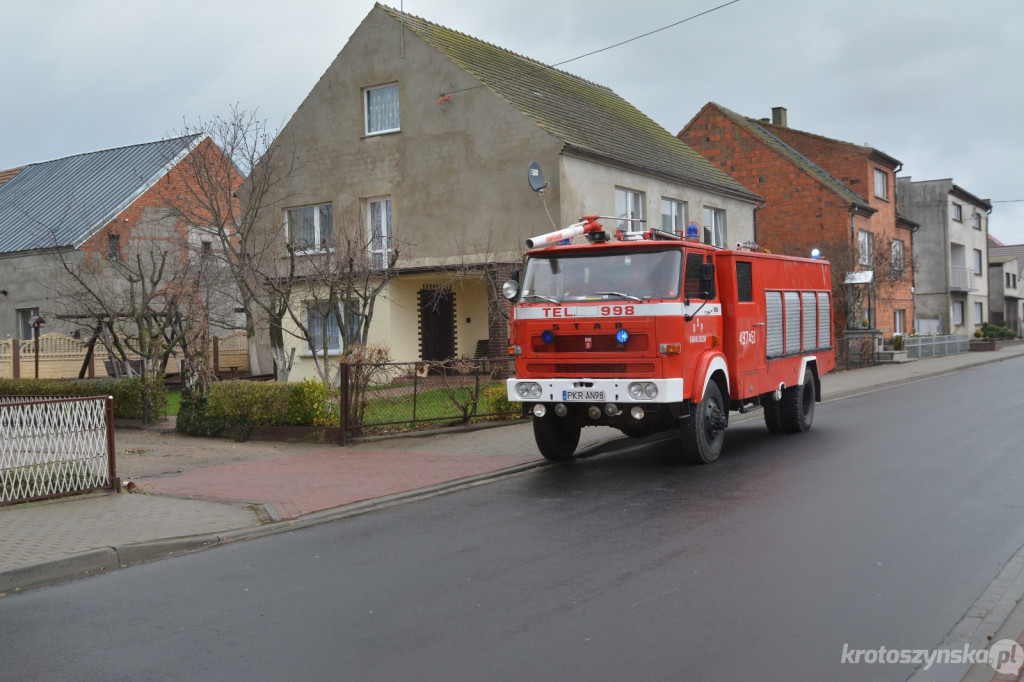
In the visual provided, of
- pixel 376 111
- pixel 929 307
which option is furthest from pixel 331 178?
pixel 929 307

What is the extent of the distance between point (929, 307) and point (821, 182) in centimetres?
1922

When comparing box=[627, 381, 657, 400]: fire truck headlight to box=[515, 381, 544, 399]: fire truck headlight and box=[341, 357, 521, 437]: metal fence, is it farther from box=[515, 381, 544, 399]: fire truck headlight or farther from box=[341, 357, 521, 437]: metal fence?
box=[341, 357, 521, 437]: metal fence

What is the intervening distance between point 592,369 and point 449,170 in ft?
43.5

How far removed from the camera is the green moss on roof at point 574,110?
886 inches

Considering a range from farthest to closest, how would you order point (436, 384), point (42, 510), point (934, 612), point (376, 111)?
point (376, 111), point (436, 384), point (42, 510), point (934, 612)

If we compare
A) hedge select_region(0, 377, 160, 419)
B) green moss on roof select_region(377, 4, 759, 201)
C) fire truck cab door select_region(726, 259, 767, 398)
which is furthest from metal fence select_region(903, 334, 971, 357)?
hedge select_region(0, 377, 160, 419)

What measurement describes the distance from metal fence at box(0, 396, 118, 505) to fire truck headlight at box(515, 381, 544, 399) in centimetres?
452

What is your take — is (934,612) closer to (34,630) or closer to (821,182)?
(34,630)

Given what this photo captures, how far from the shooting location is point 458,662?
4891 mm

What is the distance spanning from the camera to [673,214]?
2608 cm

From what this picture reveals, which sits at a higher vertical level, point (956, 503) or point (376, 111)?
point (376, 111)

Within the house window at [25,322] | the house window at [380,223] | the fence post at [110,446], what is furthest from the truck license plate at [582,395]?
the house window at [25,322]

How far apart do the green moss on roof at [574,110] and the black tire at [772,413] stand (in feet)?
30.0

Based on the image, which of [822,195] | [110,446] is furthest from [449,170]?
[822,195]
